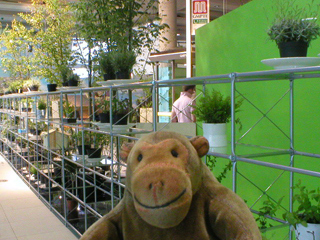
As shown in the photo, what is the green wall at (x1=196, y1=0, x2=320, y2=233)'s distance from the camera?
245cm

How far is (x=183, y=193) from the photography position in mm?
982

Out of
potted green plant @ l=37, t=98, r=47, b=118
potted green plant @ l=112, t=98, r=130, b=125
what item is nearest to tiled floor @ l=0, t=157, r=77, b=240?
potted green plant @ l=37, t=98, r=47, b=118

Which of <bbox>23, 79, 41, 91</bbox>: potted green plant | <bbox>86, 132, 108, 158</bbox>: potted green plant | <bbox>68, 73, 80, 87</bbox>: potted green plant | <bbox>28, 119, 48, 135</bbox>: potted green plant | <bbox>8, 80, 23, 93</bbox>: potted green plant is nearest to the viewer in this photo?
<bbox>86, 132, 108, 158</bbox>: potted green plant

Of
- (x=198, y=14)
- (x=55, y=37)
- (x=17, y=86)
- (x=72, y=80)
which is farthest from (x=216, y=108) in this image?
(x=17, y=86)

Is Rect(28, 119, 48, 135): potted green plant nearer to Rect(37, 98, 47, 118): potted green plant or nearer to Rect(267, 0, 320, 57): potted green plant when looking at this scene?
Rect(37, 98, 47, 118): potted green plant

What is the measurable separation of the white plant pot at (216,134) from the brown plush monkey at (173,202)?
81 cm

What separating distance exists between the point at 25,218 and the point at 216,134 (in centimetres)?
333

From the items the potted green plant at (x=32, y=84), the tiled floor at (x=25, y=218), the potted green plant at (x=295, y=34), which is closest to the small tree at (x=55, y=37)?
the potted green plant at (x=32, y=84)

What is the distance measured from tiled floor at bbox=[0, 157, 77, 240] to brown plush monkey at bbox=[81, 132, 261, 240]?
2948mm

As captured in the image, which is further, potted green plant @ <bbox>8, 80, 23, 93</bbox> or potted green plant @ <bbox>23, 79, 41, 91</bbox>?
potted green plant @ <bbox>8, 80, 23, 93</bbox>

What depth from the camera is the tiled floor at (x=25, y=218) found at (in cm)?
395

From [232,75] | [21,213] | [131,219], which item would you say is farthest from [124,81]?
[21,213]

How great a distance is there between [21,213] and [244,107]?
3.15 metres

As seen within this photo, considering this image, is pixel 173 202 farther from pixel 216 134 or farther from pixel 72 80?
pixel 72 80
